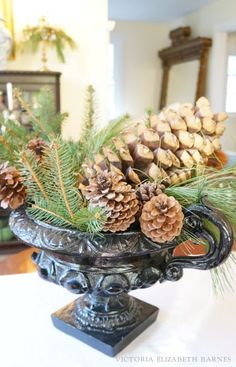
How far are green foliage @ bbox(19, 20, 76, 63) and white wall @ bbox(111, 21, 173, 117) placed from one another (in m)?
2.53

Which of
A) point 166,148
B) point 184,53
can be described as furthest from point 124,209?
point 184,53

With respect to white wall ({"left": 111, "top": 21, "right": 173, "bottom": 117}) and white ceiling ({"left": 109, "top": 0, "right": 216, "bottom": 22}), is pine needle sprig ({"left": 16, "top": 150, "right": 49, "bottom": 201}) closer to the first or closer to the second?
white ceiling ({"left": 109, "top": 0, "right": 216, "bottom": 22})

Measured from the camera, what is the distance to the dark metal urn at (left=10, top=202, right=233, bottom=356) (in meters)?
0.42

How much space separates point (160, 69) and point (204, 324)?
4.86 m

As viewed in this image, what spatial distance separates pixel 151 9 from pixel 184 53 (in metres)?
0.64

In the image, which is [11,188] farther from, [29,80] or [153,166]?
[29,80]

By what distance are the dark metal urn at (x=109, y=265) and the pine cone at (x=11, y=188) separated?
0.09ft

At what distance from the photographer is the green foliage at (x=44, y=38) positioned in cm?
232

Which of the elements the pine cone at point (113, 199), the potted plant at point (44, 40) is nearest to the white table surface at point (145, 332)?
the pine cone at point (113, 199)

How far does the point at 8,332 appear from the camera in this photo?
1.81 ft

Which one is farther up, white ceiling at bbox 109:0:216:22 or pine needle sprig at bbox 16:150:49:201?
white ceiling at bbox 109:0:216:22

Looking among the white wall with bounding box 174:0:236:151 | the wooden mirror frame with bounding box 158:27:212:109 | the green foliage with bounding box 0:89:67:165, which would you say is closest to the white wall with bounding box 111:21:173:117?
the wooden mirror frame with bounding box 158:27:212:109

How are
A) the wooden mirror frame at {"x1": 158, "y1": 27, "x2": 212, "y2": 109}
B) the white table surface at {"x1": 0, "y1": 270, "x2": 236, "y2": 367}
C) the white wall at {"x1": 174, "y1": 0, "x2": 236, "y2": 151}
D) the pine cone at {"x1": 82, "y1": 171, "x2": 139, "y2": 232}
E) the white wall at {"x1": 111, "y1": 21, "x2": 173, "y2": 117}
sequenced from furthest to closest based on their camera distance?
the white wall at {"x1": 111, "y1": 21, "x2": 173, "y2": 117}
the wooden mirror frame at {"x1": 158, "y1": 27, "x2": 212, "y2": 109}
the white wall at {"x1": 174, "y1": 0, "x2": 236, "y2": 151}
the white table surface at {"x1": 0, "y1": 270, "x2": 236, "y2": 367}
the pine cone at {"x1": 82, "y1": 171, "x2": 139, "y2": 232}

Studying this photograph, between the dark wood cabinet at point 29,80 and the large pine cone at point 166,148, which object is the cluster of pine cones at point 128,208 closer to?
the large pine cone at point 166,148
